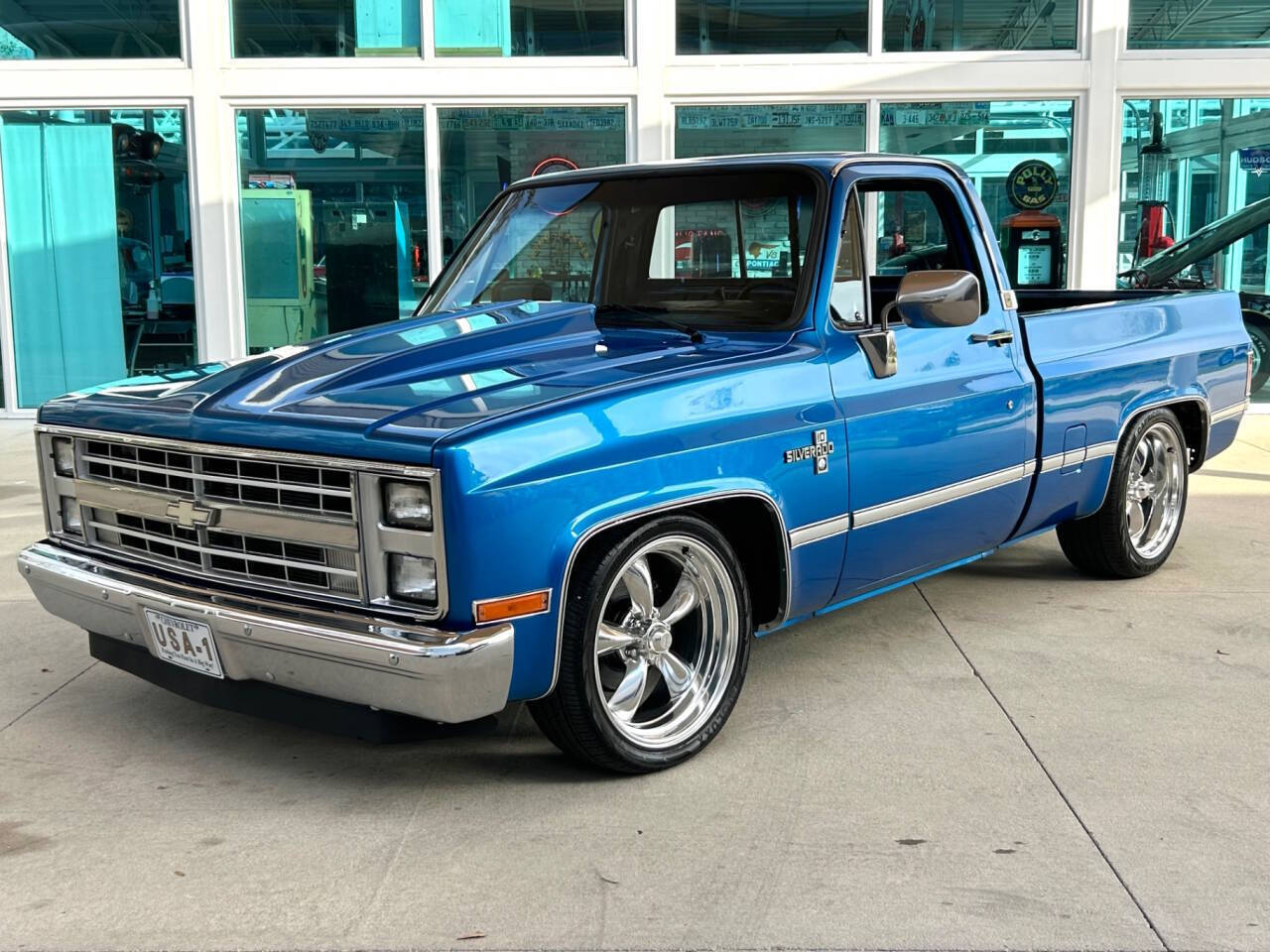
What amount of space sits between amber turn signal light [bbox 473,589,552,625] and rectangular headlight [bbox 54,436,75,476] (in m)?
1.72

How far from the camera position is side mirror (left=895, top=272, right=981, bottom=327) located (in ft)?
14.1

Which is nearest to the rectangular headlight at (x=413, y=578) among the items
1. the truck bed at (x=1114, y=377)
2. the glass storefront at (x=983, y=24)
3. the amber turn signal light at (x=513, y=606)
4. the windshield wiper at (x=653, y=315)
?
the amber turn signal light at (x=513, y=606)

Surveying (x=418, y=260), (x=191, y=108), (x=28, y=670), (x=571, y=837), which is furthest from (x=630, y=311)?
(x=191, y=108)

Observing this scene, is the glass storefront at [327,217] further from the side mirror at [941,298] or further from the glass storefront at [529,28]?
the side mirror at [941,298]

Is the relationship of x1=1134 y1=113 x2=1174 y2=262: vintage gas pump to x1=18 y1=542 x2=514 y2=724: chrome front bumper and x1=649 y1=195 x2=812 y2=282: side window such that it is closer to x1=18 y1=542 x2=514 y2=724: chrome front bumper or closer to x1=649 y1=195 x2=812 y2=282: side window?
x1=649 y1=195 x2=812 y2=282: side window

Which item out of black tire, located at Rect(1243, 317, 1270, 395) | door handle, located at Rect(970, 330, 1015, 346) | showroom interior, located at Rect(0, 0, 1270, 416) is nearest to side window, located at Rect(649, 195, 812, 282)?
door handle, located at Rect(970, 330, 1015, 346)

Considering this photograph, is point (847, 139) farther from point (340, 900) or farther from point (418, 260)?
point (340, 900)

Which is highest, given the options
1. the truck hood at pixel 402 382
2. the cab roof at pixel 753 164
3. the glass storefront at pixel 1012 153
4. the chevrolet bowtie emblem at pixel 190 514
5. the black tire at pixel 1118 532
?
the glass storefront at pixel 1012 153

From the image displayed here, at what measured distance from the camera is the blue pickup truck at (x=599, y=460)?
10.6 feet

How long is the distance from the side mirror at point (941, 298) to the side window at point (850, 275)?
0.46ft

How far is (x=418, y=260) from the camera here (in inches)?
447

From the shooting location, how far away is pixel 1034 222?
442 inches

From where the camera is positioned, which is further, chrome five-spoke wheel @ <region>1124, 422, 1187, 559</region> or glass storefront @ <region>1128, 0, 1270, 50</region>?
glass storefront @ <region>1128, 0, 1270, 50</region>

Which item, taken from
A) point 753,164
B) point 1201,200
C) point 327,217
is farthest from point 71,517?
point 1201,200
